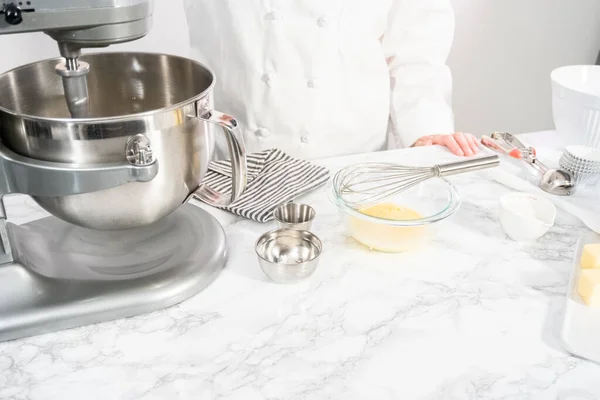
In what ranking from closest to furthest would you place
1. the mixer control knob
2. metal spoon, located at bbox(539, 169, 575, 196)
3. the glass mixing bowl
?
the mixer control knob, the glass mixing bowl, metal spoon, located at bbox(539, 169, 575, 196)

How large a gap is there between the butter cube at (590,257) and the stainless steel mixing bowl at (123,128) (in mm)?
408

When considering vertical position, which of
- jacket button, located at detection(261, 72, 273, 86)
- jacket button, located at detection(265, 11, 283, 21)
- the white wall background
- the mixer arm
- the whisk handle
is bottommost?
the white wall background

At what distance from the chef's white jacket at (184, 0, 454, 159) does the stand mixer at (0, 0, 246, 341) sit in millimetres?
326

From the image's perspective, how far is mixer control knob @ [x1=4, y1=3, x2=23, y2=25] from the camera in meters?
0.48

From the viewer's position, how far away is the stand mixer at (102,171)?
53cm

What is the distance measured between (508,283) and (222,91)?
612 millimetres

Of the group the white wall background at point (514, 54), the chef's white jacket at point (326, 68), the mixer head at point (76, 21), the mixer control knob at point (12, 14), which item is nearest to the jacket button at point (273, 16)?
the chef's white jacket at point (326, 68)

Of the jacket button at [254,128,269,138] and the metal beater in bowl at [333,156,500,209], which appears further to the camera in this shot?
the jacket button at [254,128,269,138]

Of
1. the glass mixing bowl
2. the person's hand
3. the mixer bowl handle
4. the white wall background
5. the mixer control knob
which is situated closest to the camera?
the mixer control knob

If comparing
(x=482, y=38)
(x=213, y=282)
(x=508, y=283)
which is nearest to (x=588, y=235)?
(x=508, y=283)

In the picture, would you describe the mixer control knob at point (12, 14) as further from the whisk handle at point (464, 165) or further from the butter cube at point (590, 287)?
the butter cube at point (590, 287)

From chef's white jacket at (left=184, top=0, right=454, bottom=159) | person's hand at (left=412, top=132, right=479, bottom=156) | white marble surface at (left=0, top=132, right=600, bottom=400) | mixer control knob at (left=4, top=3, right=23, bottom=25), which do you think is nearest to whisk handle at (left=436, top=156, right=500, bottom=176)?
white marble surface at (left=0, top=132, right=600, bottom=400)

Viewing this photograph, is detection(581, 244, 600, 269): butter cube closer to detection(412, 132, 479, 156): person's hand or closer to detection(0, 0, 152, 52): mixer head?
detection(412, 132, 479, 156): person's hand

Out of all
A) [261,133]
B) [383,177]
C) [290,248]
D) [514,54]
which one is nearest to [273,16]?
[261,133]
